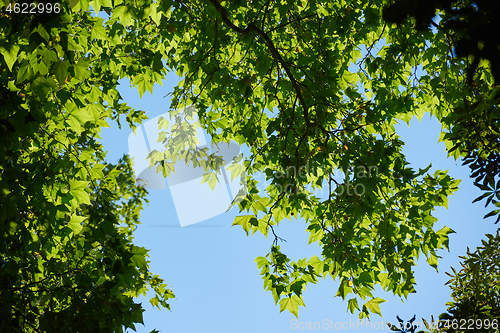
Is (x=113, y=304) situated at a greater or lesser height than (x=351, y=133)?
lesser

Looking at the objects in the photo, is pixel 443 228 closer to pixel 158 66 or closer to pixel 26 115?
pixel 158 66

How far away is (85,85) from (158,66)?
175 centimetres

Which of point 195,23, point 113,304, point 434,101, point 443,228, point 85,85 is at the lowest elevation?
point 113,304

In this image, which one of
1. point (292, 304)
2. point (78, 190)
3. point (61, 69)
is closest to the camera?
point (61, 69)

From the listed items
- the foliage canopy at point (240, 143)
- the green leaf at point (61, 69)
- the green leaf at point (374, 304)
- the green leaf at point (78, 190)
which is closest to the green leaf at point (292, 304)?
the foliage canopy at point (240, 143)

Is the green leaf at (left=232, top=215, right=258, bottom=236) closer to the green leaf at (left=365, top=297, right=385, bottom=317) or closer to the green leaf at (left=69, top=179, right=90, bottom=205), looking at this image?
the green leaf at (left=69, top=179, right=90, bottom=205)

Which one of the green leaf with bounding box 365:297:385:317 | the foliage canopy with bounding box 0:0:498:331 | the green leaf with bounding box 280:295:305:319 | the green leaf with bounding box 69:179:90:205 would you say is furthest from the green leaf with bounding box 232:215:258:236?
the green leaf with bounding box 365:297:385:317

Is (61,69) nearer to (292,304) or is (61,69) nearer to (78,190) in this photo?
(78,190)

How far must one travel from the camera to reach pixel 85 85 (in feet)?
13.9

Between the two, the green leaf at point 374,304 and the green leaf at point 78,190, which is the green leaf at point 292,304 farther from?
the green leaf at point 78,190

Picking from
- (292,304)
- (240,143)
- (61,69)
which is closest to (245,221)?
(292,304)

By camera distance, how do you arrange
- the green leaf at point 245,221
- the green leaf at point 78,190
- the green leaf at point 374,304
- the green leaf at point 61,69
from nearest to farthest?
the green leaf at point 61,69
the green leaf at point 78,190
the green leaf at point 245,221
the green leaf at point 374,304

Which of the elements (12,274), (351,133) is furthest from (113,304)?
(351,133)

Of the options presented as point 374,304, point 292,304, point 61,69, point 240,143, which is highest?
point 240,143
